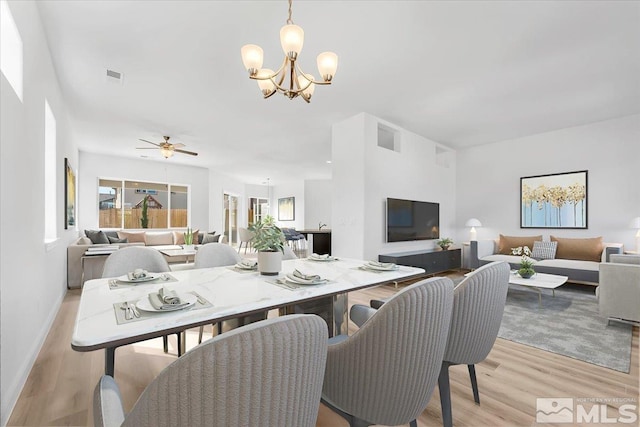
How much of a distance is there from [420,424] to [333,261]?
3.78 feet

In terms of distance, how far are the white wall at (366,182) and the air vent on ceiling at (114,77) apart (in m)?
2.94

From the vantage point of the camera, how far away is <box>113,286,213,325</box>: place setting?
1.01m

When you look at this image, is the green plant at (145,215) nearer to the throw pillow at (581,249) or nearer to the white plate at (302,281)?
the white plate at (302,281)

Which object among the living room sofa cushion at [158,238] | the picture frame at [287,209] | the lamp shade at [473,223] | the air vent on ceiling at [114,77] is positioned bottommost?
the living room sofa cushion at [158,238]

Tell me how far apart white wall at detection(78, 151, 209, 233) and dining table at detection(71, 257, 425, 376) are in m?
6.96

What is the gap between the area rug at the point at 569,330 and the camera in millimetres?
2348

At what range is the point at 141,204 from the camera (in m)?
7.73

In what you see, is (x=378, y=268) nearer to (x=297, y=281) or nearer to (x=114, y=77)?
(x=297, y=281)

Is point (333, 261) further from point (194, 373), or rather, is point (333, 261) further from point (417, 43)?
point (417, 43)

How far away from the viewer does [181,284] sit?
149 centimetres

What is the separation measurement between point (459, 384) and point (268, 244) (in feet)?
5.15

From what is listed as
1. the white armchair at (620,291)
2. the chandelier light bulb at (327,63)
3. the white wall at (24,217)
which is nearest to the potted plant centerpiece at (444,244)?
the white armchair at (620,291)

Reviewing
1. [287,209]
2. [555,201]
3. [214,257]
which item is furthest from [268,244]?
[287,209]

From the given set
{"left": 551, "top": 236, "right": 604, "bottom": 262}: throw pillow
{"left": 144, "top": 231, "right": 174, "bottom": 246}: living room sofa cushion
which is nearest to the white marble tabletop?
{"left": 551, "top": 236, "right": 604, "bottom": 262}: throw pillow
